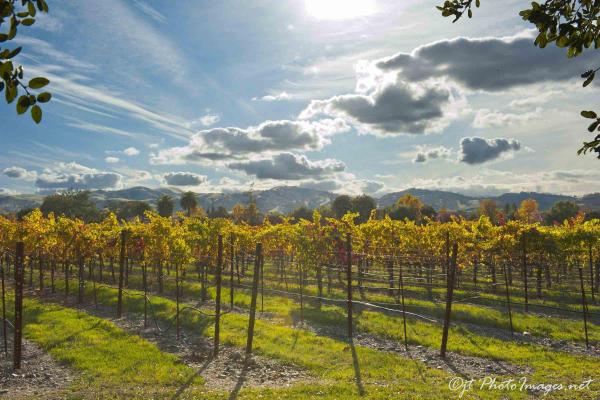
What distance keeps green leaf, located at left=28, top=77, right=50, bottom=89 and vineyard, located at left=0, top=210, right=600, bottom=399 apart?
10.4 metres

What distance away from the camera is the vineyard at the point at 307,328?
39.7 ft

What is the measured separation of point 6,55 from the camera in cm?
256

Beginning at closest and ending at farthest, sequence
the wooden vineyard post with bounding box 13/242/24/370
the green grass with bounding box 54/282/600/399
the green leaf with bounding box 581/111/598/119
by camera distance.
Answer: the green leaf with bounding box 581/111/598/119, the green grass with bounding box 54/282/600/399, the wooden vineyard post with bounding box 13/242/24/370

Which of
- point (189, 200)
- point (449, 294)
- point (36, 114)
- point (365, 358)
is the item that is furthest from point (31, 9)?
point (189, 200)

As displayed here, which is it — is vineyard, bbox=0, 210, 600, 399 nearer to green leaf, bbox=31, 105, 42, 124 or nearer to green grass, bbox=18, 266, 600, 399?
green grass, bbox=18, 266, 600, 399

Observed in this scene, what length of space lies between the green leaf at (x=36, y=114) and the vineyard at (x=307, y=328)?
10167mm

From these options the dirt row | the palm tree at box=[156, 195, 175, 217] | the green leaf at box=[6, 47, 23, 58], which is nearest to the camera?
the green leaf at box=[6, 47, 23, 58]

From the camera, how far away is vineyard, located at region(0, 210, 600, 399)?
12109mm

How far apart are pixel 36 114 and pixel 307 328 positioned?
18342mm

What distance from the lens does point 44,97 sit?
8.61ft

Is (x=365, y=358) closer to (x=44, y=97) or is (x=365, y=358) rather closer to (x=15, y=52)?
(x=44, y=97)

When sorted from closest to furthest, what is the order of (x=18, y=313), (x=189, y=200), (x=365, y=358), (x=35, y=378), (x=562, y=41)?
(x=562, y=41)
(x=35, y=378)
(x=18, y=313)
(x=365, y=358)
(x=189, y=200)

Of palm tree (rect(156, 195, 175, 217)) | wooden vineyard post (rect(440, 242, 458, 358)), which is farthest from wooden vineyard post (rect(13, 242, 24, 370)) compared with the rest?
palm tree (rect(156, 195, 175, 217))

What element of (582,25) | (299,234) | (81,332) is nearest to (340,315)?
(299,234)
